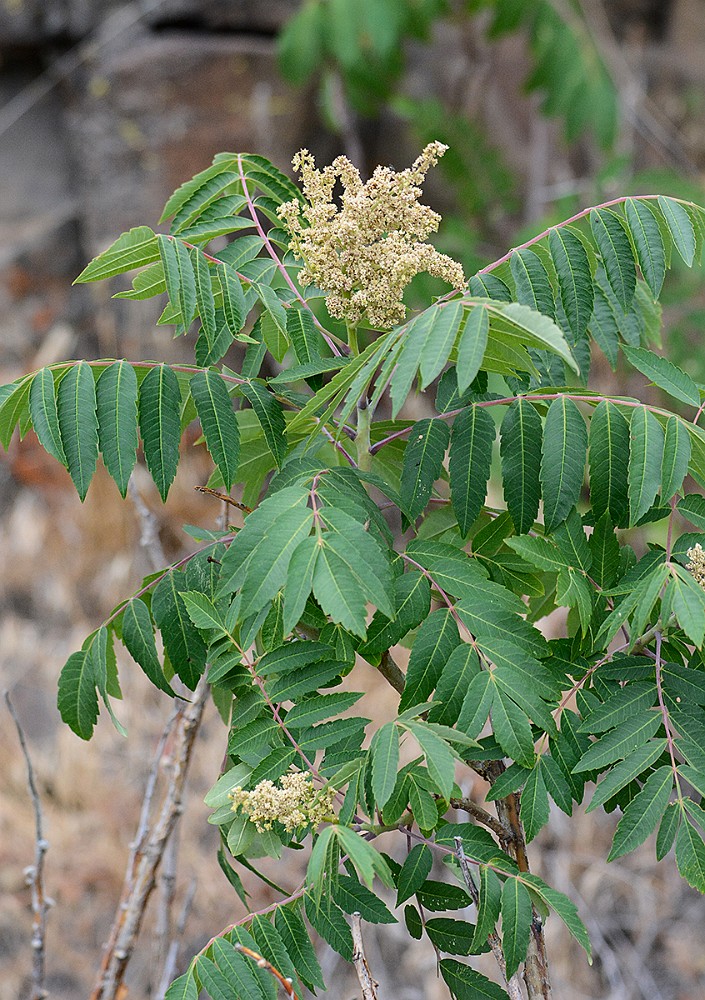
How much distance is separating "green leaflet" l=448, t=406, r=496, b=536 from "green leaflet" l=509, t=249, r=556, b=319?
0.15m

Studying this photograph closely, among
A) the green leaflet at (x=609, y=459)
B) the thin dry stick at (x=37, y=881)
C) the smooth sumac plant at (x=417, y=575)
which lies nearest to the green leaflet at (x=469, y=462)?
the smooth sumac plant at (x=417, y=575)

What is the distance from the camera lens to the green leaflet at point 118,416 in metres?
1.07

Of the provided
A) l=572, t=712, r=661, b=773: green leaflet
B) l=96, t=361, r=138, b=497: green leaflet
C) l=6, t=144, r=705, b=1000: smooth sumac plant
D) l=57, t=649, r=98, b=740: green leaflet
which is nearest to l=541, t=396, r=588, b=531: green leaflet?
l=6, t=144, r=705, b=1000: smooth sumac plant

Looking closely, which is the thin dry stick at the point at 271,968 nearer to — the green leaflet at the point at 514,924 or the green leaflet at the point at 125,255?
the green leaflet at the point at 514,924

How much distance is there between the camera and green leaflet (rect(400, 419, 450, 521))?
1.05 m

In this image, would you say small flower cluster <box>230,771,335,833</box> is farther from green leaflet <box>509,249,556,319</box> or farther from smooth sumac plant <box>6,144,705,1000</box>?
green leaflet <box>509,249,556,319</box>

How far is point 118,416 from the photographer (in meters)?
1.08

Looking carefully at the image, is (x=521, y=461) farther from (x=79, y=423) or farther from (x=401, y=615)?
(x=79, y=423)

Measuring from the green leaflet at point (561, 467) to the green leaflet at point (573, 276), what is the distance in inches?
5.4

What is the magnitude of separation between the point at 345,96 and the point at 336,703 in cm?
343

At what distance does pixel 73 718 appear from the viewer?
1.19 metres

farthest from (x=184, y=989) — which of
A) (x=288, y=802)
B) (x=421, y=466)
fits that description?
(x=421, y=466)

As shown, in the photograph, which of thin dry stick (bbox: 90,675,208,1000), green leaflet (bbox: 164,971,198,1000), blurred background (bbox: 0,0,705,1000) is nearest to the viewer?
green leaflet (bbox: 164,971,198,1000)

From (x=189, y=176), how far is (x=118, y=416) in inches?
135
